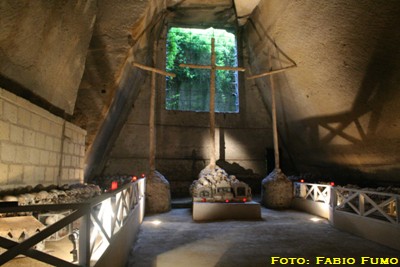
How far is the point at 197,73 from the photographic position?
13891mm

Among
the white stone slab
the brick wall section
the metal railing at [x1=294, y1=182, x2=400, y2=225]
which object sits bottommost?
the white stone slab

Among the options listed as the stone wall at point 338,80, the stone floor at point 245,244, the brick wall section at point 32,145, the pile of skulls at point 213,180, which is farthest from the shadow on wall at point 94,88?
the stone wall at point 338,80

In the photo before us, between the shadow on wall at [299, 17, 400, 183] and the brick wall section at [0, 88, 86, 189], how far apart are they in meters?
6.45

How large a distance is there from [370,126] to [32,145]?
24.5 ft

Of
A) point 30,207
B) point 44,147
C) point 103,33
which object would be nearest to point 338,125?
point 103,33

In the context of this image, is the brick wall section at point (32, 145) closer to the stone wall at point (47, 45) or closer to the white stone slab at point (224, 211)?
the stone wall at point (47, 45)

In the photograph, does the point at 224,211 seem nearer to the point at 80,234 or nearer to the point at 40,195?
the point at 40,195

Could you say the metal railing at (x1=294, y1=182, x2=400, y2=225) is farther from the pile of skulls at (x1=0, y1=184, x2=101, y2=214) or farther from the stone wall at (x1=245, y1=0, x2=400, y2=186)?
the pile of skulls at (x1=0, y1=184, x2=101, y2=214)

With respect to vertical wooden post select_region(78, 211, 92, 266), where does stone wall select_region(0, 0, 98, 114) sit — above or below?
above

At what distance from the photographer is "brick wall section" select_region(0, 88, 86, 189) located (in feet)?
10.7

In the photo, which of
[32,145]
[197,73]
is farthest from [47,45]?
[197,73]

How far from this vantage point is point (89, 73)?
6.67m

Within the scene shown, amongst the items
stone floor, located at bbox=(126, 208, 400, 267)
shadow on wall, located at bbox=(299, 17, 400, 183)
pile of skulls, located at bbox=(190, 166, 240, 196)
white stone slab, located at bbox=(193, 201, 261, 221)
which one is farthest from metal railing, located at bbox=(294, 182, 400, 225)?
pile of skulls, located at bbox=(190, 166, 240, 196)

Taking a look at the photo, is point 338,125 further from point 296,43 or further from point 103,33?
point 103,33
